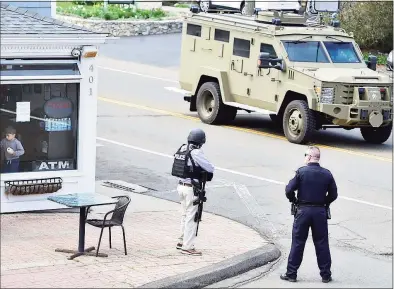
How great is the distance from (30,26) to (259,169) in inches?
246

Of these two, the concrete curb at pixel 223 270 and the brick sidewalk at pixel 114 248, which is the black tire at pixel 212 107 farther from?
the concrete curb at pixel 223 270

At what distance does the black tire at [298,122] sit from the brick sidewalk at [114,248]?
247 inches

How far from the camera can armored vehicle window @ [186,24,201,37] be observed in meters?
25.0

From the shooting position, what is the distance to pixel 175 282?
11.6 m

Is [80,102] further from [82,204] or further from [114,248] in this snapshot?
[82,204]

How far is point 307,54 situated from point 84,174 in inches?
352

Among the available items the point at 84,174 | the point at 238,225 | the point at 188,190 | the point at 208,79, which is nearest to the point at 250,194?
the point at 238,225

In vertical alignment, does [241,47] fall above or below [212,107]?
above

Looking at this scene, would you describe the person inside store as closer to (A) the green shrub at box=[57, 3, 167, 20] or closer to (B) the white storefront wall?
(B) the white storefront wall

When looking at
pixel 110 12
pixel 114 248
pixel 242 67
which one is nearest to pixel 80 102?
pixel 114 248

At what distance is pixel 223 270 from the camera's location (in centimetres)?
1241

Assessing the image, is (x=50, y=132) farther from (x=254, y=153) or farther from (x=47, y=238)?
(x=254, y=153)

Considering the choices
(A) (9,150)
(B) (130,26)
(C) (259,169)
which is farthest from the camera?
(B) (130,26)

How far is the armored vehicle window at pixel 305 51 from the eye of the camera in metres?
22.7
